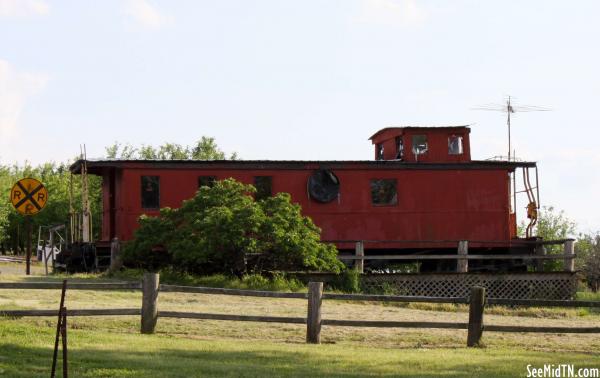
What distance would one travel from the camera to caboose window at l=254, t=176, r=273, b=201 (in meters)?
29.7

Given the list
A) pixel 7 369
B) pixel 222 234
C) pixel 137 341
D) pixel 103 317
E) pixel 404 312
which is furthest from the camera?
A: pixel 222 234

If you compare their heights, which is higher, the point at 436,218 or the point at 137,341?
the point at 436,218

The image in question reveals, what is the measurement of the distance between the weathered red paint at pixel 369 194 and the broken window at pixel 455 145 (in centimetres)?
20

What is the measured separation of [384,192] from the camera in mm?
30391

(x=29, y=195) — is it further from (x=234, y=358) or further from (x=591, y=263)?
(x=591, y=263)

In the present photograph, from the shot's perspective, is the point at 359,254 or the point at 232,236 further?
the point at 359,254

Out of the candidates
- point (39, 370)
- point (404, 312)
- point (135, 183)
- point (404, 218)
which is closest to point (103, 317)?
point (39, 370)

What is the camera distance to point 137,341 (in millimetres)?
14914

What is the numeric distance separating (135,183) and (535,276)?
11.7 m

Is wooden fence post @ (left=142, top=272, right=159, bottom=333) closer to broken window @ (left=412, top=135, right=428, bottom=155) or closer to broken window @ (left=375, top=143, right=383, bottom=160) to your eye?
broken window @ (left=412, top=135, right=428, bottom=155)

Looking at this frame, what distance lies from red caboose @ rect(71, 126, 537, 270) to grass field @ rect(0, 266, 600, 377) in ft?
28.0

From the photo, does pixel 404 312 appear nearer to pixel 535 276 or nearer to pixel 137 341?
pixel 535 276

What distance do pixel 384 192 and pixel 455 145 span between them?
3.51 m

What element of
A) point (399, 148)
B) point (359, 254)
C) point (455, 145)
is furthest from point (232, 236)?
point (455, 145)
